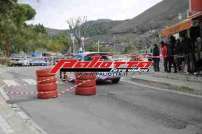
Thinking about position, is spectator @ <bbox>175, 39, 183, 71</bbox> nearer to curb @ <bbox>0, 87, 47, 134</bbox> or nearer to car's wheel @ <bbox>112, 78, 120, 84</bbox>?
car's wheel @ <bbox>112, 78, 120, 84</bbox>

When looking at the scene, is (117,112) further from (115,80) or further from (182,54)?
(182,54)

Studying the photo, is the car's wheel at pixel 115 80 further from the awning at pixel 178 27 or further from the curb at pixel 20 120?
the curb at pixel 20 120

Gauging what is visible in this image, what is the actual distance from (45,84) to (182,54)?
35.7 feet

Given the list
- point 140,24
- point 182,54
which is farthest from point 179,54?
point 140,24

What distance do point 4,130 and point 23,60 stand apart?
188ft

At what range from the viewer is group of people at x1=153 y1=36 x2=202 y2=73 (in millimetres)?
25188

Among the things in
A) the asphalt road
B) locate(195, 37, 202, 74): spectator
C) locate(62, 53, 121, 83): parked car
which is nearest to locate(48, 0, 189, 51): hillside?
locate(62, 53, 121, 83): parked car

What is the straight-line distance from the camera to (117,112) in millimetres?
13938

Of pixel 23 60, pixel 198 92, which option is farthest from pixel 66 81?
pixel 23 60

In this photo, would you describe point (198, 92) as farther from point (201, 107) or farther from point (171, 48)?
point (171, 48)

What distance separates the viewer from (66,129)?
1139 cm

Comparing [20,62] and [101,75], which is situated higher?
[101,75]

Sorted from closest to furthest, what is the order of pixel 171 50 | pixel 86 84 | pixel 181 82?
pixel 86 84 → pixel 181 82 → pixel 171 50

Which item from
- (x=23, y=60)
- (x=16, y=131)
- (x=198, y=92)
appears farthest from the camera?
(x=23, y=60)
